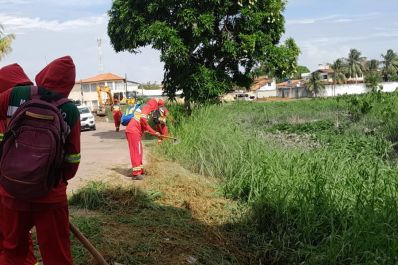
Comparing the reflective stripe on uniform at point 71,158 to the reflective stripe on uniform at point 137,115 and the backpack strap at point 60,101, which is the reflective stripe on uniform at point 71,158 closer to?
the backpack strap at point 60,101

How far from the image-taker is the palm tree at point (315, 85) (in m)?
76.9

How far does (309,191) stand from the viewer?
19.2 ft

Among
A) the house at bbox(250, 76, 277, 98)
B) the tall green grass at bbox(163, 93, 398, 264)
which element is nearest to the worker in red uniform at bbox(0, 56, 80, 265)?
the tall green grass at bbox(163, 93, 398, 264)

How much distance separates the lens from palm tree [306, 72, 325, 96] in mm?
76938

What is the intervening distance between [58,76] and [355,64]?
91285 millimetres

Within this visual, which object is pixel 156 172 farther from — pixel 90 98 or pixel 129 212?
pixel 90 98

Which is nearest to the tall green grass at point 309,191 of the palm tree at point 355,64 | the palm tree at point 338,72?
the palm tree at point 338,72

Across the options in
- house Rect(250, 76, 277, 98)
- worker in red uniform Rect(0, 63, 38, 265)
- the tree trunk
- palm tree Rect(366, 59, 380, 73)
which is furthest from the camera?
house Rect(250, 76, 277, 98)

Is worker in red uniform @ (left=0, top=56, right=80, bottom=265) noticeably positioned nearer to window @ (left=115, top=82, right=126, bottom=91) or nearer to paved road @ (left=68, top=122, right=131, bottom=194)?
paved road @ (left=68, top=122, right=131, bottom=194)

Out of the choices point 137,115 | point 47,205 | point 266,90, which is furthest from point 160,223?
point 266,90

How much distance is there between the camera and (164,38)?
44.0 ft

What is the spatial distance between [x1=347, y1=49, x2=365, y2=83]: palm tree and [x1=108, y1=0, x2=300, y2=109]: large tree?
76.8m

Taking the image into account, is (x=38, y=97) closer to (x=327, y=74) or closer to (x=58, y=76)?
(x=58, y=76)

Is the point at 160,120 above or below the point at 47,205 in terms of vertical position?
above
